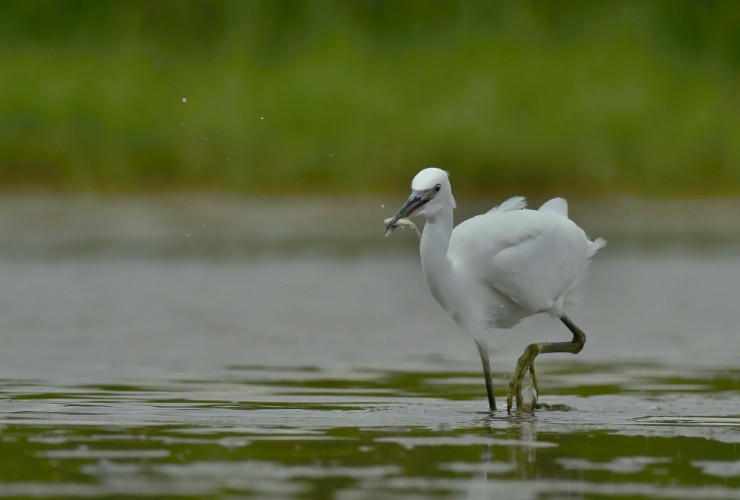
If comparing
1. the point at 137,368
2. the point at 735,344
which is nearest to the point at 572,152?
the point at 735,344

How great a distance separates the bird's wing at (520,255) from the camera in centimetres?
1133

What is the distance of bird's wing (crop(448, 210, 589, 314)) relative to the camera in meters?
11.3

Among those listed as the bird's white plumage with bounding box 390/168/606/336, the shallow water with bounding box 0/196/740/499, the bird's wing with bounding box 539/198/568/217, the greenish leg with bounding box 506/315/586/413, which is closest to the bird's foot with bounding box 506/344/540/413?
the greenish leg with bounding box 506/315/586/413

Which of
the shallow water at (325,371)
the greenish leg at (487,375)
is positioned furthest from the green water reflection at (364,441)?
the greenish leg at (487,375)

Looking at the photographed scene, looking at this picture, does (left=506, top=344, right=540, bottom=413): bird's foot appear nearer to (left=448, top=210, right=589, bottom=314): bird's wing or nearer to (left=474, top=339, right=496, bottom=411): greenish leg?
(left=474, top=339, right=496, bottom=411): greenish leg

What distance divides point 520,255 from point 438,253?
2.57 feet

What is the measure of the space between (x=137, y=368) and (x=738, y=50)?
23.6 m

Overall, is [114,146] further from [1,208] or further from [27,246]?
[27,246]

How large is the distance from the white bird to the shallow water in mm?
509

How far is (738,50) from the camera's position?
3481 centimetres

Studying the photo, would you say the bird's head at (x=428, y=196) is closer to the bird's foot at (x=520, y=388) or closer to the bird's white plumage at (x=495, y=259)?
the bird's white plumage at (x=495, y=259)

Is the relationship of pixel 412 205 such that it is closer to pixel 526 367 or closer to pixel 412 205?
pixel 412 205

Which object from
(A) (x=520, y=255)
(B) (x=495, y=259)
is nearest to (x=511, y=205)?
(A) (x=520, y=255)

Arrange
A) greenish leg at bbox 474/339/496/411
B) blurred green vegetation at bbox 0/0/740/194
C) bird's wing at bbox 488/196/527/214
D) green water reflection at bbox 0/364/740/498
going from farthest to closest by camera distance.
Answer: blurred green vegetation at bbox 0/0/740/194 < bird's wing at bbox 488/196/527/214 < greenish leg at bbox 474/339/496/411 < green water reflection at bbox 0/364/740/498
